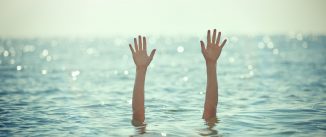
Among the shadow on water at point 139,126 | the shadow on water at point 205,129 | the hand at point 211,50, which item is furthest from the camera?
the shadow on water at point 139,126

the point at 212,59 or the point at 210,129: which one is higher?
the point at 212,59

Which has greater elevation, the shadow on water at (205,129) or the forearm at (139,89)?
the forearm at (139,89)

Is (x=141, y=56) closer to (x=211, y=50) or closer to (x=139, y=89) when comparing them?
(x=139, y=89)

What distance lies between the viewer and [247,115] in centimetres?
1188

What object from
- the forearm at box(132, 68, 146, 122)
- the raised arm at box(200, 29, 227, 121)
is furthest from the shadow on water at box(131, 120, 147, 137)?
the raised arm at box(200, 29, 227, 121)

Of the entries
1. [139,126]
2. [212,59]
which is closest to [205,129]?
[139,126]

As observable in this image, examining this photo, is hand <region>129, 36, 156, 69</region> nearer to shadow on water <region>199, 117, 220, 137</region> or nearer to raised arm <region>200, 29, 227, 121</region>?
raised arm <region>200, 29, 227, 121</region>

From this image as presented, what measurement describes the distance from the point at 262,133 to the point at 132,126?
3.05m

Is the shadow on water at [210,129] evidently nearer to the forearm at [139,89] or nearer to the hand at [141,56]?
the forearm at [139,89]

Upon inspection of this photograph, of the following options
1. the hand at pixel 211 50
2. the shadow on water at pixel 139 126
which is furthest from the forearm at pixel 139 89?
the hand at pixel 211 50

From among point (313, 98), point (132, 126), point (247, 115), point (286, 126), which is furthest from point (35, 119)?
point (313, 98)

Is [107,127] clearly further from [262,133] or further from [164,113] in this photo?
[262,133]

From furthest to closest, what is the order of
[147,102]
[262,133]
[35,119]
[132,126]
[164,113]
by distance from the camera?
[147,102], [164,113], [35,119], [132,126], [262,133]

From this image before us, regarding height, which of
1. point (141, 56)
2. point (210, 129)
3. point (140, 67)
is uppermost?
point (141, 56)
